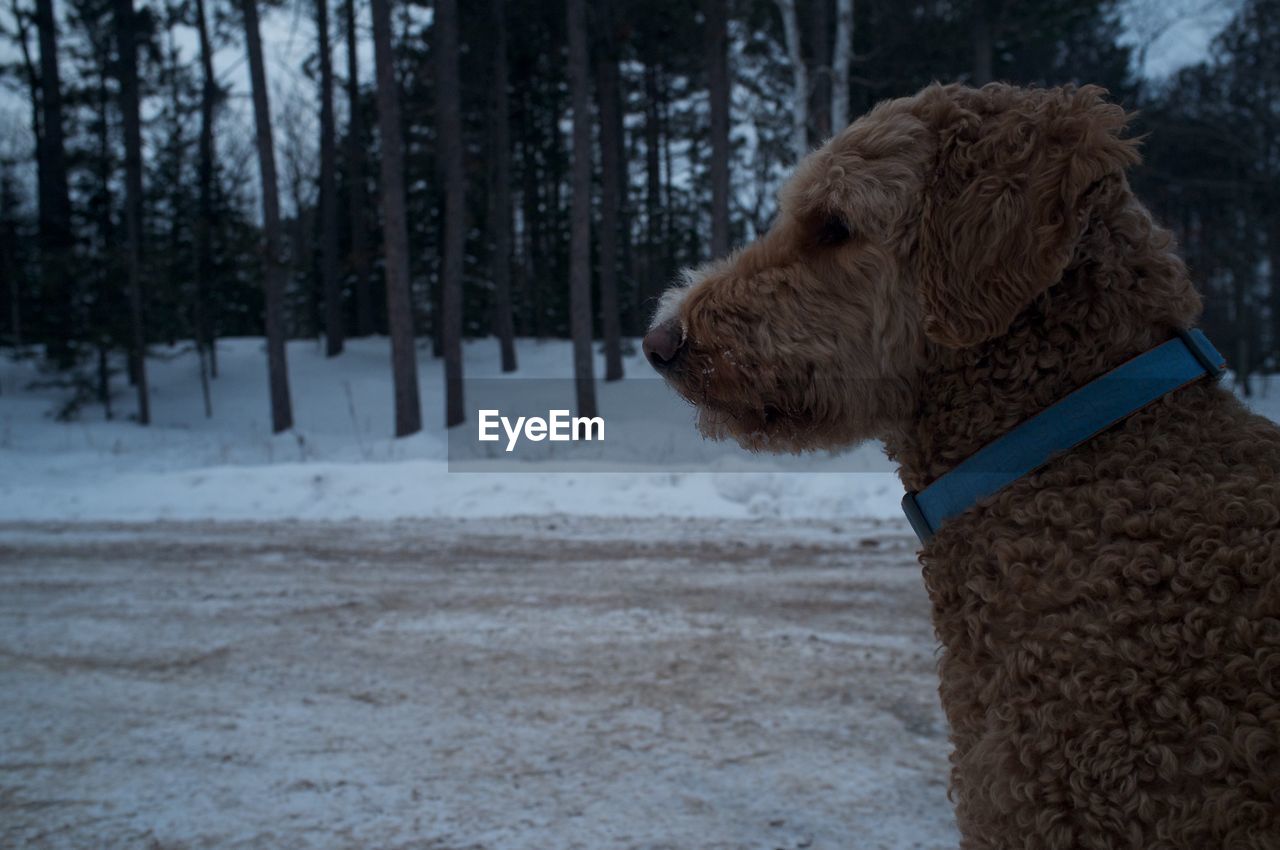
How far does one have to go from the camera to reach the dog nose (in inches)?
83.8

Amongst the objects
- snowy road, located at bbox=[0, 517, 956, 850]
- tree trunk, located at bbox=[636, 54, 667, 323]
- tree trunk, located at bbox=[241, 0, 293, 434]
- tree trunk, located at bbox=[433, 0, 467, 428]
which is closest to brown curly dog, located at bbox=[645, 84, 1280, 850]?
snowy road, located at bbox=[0, 517, 956, 850]

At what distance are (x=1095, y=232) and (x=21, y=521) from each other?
1239cm

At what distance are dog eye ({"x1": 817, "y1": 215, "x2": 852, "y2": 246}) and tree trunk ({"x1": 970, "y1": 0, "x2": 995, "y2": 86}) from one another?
20.1 metres

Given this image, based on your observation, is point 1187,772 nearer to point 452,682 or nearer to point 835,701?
point 835,701

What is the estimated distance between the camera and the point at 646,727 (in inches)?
172

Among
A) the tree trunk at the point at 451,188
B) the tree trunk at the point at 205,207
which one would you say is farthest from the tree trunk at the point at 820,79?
the tree trunk at the point at 205,207

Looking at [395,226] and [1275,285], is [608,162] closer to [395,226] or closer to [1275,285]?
[395,226]

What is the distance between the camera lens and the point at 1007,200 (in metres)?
1.84

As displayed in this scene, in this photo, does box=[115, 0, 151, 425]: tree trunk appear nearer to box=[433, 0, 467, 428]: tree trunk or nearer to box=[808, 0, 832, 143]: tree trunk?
box=[433, 0, 467, 428]: tree trunk

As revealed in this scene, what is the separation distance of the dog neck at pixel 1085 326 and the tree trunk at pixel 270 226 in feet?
79.4

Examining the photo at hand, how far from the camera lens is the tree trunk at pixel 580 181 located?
19703mm

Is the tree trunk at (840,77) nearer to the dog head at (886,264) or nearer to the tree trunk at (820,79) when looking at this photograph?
the tree trunk at (820,79)

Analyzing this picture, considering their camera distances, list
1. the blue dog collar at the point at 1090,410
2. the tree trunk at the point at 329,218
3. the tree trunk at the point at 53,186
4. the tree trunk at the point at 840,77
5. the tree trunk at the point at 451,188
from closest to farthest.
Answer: the blue dog collar at the point at 1090,410 < the tree trunk at the point at 840,77 < the tree trunk at the point at 451,188 < the tree trunk at the point at 53,186 < the tree trunk at the point at 329,218

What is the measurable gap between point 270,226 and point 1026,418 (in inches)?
961
